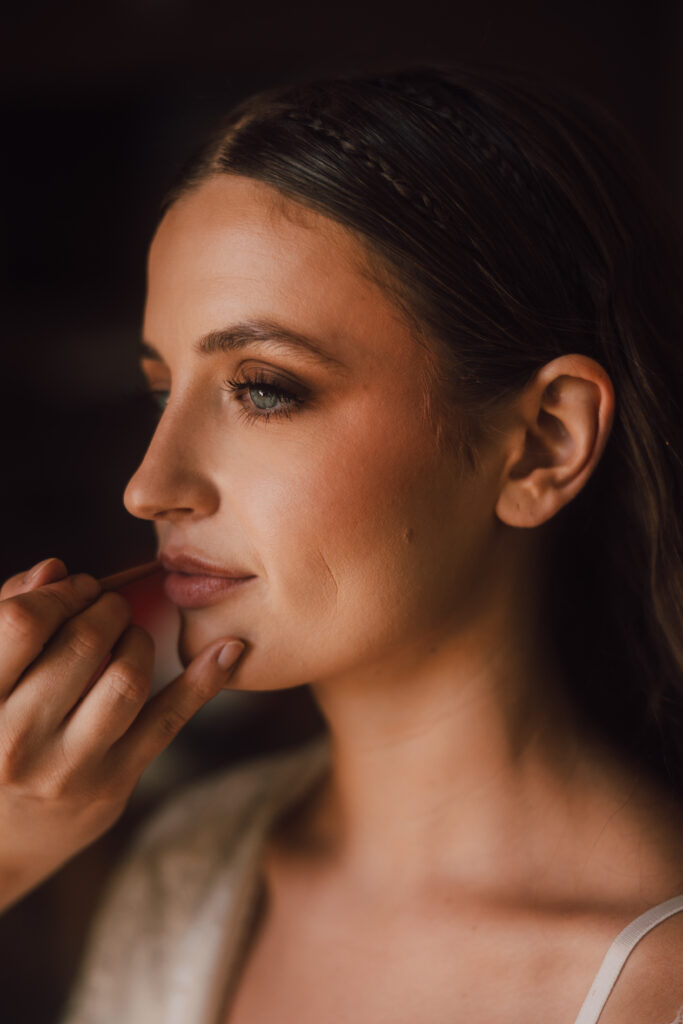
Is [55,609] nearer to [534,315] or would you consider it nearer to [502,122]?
[534,315]

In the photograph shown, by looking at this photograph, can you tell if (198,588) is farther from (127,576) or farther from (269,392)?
(269,392)

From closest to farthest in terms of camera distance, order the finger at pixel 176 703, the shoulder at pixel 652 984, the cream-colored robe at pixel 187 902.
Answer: the shoulder at pixel 652 984
the finger at pixel 176 703
the cream-colored robe at pixel 187 902

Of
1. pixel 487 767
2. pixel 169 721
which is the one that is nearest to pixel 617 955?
pixel 487 767

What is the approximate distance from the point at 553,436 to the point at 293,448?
26 cm

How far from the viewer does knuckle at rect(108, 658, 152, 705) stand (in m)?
0.78

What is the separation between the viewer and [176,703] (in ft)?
2.77

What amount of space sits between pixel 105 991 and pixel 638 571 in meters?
0.82

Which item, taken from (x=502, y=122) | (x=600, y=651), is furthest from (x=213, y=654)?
(x=502, y=122)

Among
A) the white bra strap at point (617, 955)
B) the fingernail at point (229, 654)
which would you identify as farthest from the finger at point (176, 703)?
the white bra strap at point (617, 955)

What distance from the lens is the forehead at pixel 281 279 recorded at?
30.3 inches

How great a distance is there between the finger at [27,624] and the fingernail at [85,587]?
0.04 feet

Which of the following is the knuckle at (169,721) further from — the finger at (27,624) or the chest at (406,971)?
the chest at (406,971)

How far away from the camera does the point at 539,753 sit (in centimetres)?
92

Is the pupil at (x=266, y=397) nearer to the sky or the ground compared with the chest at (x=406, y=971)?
nearer to the sky
